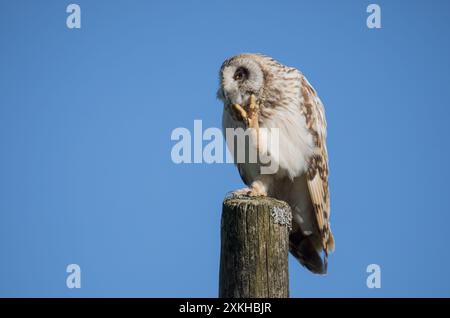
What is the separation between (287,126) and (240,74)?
2.25ft

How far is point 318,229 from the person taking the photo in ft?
22.8

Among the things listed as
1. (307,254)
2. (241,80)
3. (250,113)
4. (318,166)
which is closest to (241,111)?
(250,113)

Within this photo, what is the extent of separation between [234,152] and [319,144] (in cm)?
85

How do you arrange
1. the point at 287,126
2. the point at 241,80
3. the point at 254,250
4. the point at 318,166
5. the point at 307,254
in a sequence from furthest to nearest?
1. the point at 307,254
2. the point at 318,166
3. the point at 241,80
4. the point at 287,126
5. the point at 254,250

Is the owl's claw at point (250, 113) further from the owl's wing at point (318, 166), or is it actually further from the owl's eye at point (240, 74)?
the owl's wing at point (318, 166)

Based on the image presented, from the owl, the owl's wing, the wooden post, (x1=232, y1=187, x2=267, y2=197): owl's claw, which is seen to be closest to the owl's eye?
the owl

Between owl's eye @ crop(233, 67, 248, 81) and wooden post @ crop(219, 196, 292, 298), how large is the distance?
2.09m

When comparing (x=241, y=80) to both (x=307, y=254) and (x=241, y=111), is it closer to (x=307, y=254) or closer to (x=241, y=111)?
(x=241, y=111)

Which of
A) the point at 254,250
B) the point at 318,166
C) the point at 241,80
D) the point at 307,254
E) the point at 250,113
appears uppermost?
the point at 241,80

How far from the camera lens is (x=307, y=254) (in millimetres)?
7086
